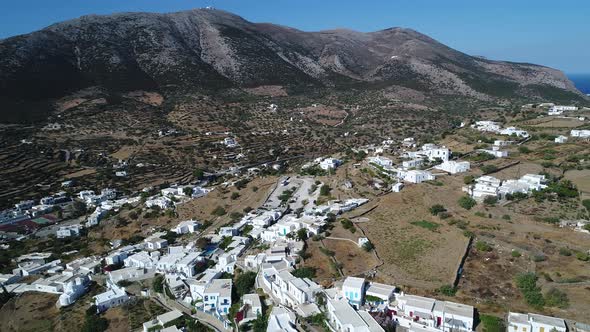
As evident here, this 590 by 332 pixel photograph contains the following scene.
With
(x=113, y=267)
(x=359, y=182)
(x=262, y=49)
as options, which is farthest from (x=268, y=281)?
(x=262, y=49)

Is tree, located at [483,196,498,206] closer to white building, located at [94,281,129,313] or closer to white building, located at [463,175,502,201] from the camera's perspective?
white building, located at [463,175,502,201]

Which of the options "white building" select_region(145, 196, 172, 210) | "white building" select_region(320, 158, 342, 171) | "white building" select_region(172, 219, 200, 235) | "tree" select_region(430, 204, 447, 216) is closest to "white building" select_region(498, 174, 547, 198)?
"tree" select_region(430, 204, 447, 216)

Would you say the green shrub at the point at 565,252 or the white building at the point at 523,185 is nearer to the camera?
the green shrub at the point at 565,252

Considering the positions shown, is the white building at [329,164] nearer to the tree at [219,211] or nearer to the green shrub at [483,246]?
the tree at [219,211]

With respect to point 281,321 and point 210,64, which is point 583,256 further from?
point 210,64

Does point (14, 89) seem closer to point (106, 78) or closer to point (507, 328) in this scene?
point (106, 78)

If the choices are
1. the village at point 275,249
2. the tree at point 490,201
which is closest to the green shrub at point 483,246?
the village at point 275,249
